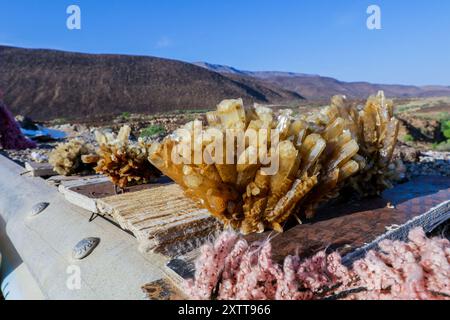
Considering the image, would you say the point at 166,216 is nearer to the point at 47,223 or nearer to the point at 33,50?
the point at 47,223

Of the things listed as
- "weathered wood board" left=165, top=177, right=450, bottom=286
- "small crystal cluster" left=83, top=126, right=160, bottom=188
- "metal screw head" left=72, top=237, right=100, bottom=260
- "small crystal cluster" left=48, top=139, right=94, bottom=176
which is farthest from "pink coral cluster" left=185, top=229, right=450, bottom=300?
"small crystal cluster" left=48, top=139, right=94, bottom=176

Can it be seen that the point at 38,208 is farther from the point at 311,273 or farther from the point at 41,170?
the point at 311,273

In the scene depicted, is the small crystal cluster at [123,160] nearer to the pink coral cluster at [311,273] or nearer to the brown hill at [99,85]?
the pink coral cluster at [311,273]

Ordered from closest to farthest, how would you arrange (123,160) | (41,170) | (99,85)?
1. (123,160)
2. (41,170)
3. (99,85)

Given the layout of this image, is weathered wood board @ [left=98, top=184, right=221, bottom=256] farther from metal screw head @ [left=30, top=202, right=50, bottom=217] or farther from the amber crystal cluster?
metal screw head @ [left=30, top=202, right=50, bottom=217]

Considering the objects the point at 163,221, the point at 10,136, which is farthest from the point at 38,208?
the point at 10,136

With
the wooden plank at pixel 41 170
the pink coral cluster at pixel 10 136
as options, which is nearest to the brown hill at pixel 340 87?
the pink coral cluster at pixel 10 136
